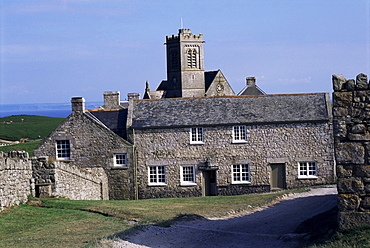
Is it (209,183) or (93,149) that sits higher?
(93,149)

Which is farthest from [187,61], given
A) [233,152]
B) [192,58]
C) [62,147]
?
[233,152]

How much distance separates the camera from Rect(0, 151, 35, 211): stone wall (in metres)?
23.5

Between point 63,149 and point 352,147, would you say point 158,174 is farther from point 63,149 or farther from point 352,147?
point 352,147

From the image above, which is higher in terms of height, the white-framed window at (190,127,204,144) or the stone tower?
the stone tower

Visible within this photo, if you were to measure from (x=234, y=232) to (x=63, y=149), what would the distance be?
22924 millimetres

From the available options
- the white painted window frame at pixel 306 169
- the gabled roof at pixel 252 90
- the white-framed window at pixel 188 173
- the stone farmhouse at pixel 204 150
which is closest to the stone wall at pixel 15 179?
the stone farmhouse at pixel 204 150

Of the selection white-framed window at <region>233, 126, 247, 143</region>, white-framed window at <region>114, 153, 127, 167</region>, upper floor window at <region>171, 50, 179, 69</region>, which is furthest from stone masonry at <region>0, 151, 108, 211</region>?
upper floor window at <region>171, 50, 179, 69</region>

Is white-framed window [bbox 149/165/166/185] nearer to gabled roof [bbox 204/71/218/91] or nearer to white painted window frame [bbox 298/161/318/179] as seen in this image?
white painted window frame [bbox 298/161/318/179]

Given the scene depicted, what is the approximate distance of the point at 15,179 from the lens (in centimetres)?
2514

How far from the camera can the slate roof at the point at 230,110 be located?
39500 mm

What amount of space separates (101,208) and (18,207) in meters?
3.39

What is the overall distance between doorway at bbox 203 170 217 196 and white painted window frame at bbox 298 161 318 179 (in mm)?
5598

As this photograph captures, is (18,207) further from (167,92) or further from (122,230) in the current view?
(167,92)

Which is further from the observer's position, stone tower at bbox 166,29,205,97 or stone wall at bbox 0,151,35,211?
stone tower at bbox 166,29,205,97
